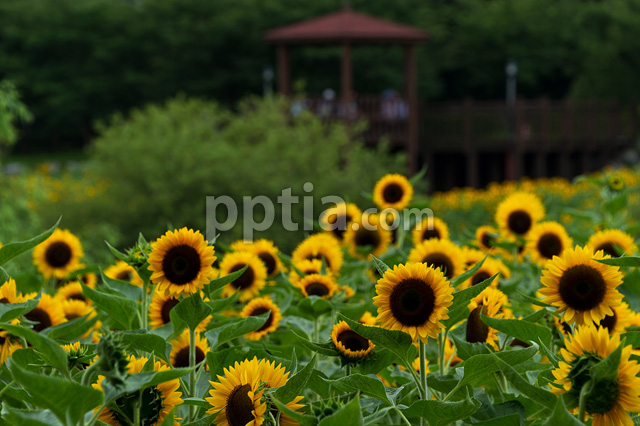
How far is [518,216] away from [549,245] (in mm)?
447

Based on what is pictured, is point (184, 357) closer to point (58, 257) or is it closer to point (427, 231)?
point (58, 257)

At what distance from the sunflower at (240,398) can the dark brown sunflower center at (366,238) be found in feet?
6.75

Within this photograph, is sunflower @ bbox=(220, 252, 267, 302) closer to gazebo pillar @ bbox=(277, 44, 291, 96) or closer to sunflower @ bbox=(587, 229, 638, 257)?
sunflower @ bbox=(587, 229, 638, 257)

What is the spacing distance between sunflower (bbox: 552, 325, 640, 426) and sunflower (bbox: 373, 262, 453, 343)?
273 millimetres

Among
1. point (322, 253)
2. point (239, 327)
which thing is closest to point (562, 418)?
point (239, 327)

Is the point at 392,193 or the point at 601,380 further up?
the point at 601,380

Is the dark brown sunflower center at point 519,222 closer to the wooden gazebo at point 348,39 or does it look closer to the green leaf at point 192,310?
the green leaf at point 192,310

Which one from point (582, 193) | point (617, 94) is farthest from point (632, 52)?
point (582, 193)

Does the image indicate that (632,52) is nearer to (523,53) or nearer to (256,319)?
(523,53)

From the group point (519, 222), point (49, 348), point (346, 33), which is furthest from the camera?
point (346, 33)

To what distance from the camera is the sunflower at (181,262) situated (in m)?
1.79

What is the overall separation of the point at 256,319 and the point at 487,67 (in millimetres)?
34945

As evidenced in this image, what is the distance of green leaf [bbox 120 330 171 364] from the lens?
167 centimetres

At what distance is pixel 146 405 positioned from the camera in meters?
1.44
